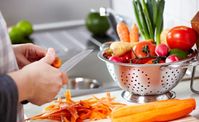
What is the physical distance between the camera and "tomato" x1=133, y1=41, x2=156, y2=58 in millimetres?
1160

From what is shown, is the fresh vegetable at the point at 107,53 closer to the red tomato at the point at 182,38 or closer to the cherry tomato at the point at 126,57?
the cherry tomato at the point at 126,57

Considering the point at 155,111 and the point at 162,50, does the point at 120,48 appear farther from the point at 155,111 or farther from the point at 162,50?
the point at 155,111

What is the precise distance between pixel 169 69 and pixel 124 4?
100 centimetres

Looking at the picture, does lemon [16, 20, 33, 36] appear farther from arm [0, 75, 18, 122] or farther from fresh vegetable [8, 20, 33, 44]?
arm [0, 75, 18, 122]

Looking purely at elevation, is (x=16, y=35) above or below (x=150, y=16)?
below

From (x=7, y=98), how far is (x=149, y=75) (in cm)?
41

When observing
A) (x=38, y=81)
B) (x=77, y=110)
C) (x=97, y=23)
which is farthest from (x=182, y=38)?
(x=97, y=23)

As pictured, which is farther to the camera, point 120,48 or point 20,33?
point 20,33

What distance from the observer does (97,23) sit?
6.69ft

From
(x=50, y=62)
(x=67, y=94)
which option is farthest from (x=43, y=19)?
(x=50, y=62)

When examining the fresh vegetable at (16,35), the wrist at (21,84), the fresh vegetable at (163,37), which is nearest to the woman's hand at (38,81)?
the wrist at (21,84)

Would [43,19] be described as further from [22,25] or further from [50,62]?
[50,62]

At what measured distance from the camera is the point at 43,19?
2.31 metres

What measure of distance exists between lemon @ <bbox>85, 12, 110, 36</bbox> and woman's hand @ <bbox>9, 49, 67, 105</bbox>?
41.0 inches
